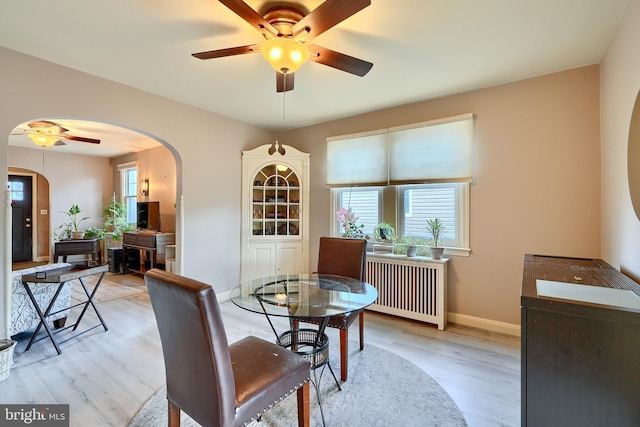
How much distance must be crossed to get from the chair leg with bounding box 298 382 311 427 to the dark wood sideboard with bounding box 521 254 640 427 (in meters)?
0.96

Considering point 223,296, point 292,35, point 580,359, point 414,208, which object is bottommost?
point 223,296

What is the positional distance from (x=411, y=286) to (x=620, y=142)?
2069mm

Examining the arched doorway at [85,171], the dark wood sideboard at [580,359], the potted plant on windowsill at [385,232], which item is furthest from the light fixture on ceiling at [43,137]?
the dark wood sideboard at [580,359]

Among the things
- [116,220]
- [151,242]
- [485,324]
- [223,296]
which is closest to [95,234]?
[116,220]

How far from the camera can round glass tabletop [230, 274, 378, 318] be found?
1.78 metres

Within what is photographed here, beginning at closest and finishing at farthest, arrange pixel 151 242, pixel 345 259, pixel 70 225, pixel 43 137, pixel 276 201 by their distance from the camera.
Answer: pixel 345 259 < pixel 43 137 < pixel 276 201 < pixel 151 242 < pixel 70 225

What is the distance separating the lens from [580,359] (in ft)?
3.41

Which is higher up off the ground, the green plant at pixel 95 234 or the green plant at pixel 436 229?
the green plant at pixel 436 229

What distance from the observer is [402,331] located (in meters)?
2.96

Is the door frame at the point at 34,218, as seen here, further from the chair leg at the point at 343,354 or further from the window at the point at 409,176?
the chair leg at the point at 343,354

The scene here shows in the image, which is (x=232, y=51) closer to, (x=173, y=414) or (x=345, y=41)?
(x=345, y=41)

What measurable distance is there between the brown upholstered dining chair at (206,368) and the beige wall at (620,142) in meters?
2.07

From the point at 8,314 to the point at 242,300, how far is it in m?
1.99

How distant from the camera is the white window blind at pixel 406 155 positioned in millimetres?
3047
